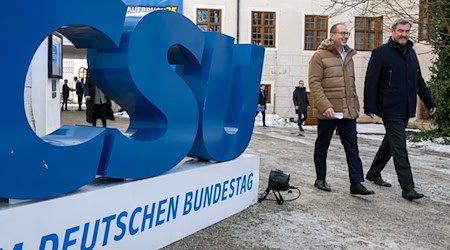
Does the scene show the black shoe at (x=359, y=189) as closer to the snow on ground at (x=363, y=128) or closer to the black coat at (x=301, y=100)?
the snow on ground at (x=363, y=128)

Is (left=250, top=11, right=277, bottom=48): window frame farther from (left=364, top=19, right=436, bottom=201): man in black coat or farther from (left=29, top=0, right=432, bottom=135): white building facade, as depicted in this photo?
(left=364, top=19, right=436, bottom=201): man in black coat

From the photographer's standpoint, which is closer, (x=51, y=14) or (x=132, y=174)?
(x=51, y=14)

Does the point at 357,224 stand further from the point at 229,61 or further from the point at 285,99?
the point at 285,99

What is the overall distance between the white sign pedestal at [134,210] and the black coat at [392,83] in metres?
1.71

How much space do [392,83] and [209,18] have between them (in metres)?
16.3

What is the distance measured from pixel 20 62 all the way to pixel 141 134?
1.34 meters

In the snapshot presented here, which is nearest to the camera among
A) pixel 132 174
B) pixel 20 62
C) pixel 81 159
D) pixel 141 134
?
pixel 20 62

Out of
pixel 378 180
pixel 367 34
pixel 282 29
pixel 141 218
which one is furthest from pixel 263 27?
pixel 141 218

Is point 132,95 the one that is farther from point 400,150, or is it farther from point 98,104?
point 98,104

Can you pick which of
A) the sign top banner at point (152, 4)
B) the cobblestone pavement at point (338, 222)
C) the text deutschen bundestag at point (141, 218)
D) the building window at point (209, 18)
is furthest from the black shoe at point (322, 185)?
the building window at point (209, 18)

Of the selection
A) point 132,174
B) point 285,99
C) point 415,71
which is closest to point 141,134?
point 132,174

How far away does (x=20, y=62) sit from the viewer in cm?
246

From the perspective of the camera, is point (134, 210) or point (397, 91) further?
point (397, 91)

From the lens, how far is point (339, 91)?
5.46m
